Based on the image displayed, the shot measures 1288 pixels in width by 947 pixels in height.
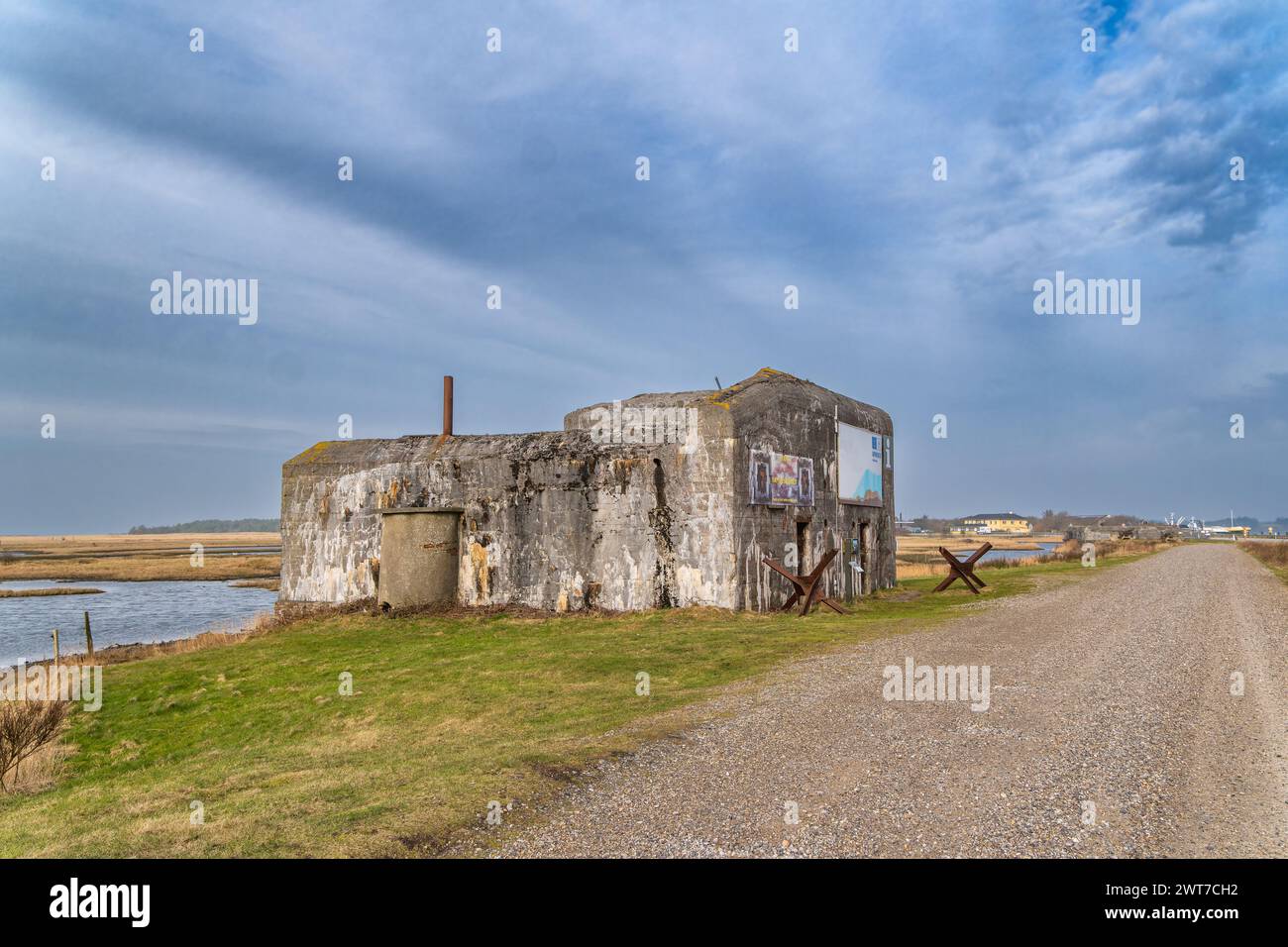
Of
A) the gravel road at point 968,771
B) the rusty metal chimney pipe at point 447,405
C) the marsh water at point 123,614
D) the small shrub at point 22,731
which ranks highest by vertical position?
the rusty metal chimney pipe at point 447,405

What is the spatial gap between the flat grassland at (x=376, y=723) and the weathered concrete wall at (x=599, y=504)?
1079mm

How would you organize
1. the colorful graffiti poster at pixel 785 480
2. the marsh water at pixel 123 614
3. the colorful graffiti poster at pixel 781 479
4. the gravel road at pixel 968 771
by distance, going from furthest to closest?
Result: the marsh water at pixel 123 614, the colorful graffiti poster at pixel 785 480, the colorful graffiti poster at pixel 781 479, the gravel road at pixel 968 771

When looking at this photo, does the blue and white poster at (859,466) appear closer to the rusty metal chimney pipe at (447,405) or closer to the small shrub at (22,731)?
the rusty metal chimney pipe at (447,405)

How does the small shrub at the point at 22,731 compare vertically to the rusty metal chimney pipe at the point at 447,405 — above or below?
below

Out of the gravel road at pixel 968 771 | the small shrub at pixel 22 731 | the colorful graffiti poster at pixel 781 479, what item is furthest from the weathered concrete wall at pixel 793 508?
the small shrub at pixel 22 731

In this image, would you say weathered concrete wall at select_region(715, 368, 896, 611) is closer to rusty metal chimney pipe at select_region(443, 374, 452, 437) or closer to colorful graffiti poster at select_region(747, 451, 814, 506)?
colorful graffiti poster at select_region(747, 451, 814, 506)

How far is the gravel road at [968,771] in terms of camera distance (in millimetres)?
5359

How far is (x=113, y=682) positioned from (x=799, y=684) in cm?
1332

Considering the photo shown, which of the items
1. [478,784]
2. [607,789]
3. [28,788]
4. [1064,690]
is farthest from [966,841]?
[28,788]

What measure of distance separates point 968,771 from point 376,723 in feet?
24.1

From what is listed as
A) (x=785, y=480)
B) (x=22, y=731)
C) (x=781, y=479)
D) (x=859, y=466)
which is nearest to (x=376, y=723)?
(x=22, y=731)

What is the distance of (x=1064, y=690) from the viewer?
10117 mm

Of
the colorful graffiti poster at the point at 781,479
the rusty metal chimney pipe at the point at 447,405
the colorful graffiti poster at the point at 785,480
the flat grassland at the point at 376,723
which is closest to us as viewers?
the flat grassland at the point at 376,723
